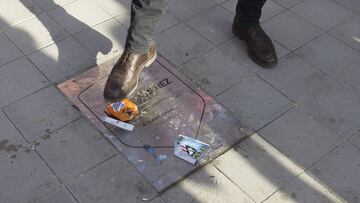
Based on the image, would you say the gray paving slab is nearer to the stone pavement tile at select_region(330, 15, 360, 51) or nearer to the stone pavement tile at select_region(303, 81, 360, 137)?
the stone pavement tile at select_region(303, 81, 360, 137)

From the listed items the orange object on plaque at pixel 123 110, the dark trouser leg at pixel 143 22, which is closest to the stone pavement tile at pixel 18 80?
the orange object on plaque at pixel 123 110

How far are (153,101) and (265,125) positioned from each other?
0.65 metres

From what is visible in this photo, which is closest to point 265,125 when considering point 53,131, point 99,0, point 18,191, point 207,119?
point 207,119

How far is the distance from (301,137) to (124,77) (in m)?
1.04

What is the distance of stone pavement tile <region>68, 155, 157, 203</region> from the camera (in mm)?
2150

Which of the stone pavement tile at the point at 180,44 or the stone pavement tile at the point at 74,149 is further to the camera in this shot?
the stone pavement tile at the point at 180,44

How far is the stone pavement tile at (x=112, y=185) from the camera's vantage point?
2.15 meters

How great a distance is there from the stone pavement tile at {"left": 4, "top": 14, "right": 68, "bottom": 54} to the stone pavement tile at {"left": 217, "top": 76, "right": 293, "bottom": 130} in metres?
1.20

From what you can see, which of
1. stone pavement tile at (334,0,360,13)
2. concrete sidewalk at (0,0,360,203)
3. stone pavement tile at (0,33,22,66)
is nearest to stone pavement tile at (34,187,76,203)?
concrete sidewalk at (0,0,360,203)

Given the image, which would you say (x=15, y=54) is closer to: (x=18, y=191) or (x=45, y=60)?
(x=45, y=60)

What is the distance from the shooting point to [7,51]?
2875 millimetres

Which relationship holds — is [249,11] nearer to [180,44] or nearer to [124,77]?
[180,44]

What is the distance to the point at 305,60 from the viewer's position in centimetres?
296

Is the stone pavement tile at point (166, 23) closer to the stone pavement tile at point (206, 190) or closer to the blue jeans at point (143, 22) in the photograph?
the blue jeans at point (143, 22)
